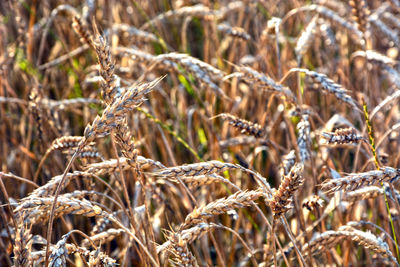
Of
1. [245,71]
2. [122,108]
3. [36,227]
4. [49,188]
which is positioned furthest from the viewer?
[36,227]

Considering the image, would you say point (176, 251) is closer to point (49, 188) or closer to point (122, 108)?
point (122, 108)

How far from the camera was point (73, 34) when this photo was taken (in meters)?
3.56

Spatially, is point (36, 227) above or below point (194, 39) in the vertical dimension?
below

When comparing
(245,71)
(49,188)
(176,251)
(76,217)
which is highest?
(245,71)

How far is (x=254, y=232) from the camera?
252 centimetres

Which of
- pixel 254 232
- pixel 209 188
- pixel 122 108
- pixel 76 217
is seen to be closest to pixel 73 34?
pixel 76 217

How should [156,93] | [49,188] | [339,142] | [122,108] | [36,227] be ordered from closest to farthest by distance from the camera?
1. [122,108]
2. [339,142]
3. [49,188]
4. [36,227]
5. [156,93]

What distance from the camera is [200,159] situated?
1.96 meters

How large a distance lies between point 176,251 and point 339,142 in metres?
0.61

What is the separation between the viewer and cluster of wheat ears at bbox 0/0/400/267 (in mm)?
1342

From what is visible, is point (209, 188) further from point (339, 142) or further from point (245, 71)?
point (339, 142)

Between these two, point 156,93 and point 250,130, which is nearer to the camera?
point 250,130

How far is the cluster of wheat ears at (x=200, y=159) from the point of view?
1342 millimetres

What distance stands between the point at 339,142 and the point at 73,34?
109 inches
